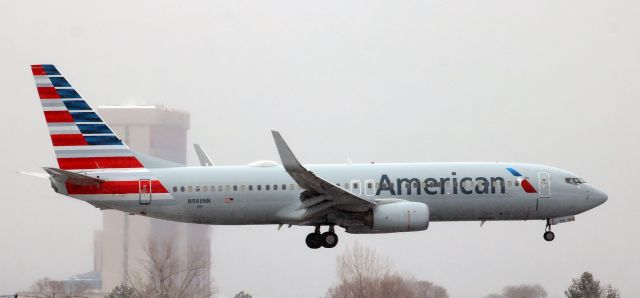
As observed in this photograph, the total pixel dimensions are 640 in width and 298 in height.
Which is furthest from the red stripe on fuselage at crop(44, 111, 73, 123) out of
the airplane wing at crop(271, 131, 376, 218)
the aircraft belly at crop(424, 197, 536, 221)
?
the aircraft belly at crop(424, 197, 536, 221)

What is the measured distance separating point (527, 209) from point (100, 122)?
20.7 meters

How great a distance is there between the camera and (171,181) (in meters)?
55.8

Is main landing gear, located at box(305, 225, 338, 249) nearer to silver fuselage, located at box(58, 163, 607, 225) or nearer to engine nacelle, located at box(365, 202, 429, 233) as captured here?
silver fuselage, located at box(58, 163, 607, 225)

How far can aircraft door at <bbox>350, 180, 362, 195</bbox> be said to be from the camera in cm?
5594

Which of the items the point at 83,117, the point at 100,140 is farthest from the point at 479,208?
the point at 83,117

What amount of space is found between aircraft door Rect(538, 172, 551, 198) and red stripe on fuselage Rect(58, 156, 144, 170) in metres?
18.9

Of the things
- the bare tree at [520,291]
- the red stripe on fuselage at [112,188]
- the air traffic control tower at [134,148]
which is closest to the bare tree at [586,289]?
the bare tree at [520,291]

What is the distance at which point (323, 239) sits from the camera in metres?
57.3

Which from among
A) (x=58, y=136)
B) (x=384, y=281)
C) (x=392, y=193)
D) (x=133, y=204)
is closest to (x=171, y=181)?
(x=133, y=204)

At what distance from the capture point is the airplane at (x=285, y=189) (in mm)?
55312

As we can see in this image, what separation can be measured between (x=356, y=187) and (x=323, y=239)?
10.5 feet

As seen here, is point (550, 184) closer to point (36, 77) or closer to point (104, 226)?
point (36, 77)

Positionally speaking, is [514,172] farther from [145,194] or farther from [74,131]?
[74,131]

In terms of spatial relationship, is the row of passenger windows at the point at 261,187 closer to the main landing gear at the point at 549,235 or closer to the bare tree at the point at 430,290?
the main landing gear at the point at 549,235
